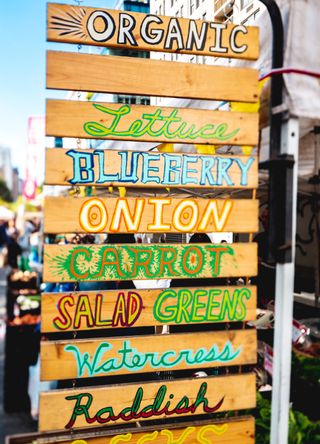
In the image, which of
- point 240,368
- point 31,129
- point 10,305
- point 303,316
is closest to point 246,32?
point 240,368

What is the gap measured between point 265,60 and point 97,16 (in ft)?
2.99

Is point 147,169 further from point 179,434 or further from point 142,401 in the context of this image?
point 179,434

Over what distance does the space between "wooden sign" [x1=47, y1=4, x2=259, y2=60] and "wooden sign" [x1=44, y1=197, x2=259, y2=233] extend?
0.77 m

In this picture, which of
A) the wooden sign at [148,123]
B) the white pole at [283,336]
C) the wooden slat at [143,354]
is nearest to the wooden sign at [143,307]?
the wooden slat at [143,354]

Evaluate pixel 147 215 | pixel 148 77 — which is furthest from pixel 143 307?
pixel 148 77

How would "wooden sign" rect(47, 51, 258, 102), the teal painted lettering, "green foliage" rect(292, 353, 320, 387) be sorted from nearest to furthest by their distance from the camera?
"wooden sign" rect(47, 51, 258, 102), the teal painted lettering, "green foliage" rect(292, 353, 320, 387)

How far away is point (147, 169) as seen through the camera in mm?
2117

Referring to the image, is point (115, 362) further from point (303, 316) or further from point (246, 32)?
point (303, 316)

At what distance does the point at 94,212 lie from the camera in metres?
2.04

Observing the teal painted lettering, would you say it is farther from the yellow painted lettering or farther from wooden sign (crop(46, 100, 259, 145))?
the yellow painted lettering

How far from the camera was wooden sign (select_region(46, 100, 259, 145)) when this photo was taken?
6.56 ft

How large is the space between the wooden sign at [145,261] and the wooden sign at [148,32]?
100 centimetres

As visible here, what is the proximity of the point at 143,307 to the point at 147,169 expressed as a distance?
2.26 ft

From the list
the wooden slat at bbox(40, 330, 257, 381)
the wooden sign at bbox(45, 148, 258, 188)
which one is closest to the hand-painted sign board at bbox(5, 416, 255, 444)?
the wooden slat at bbox(40, 330, 257, 381)
